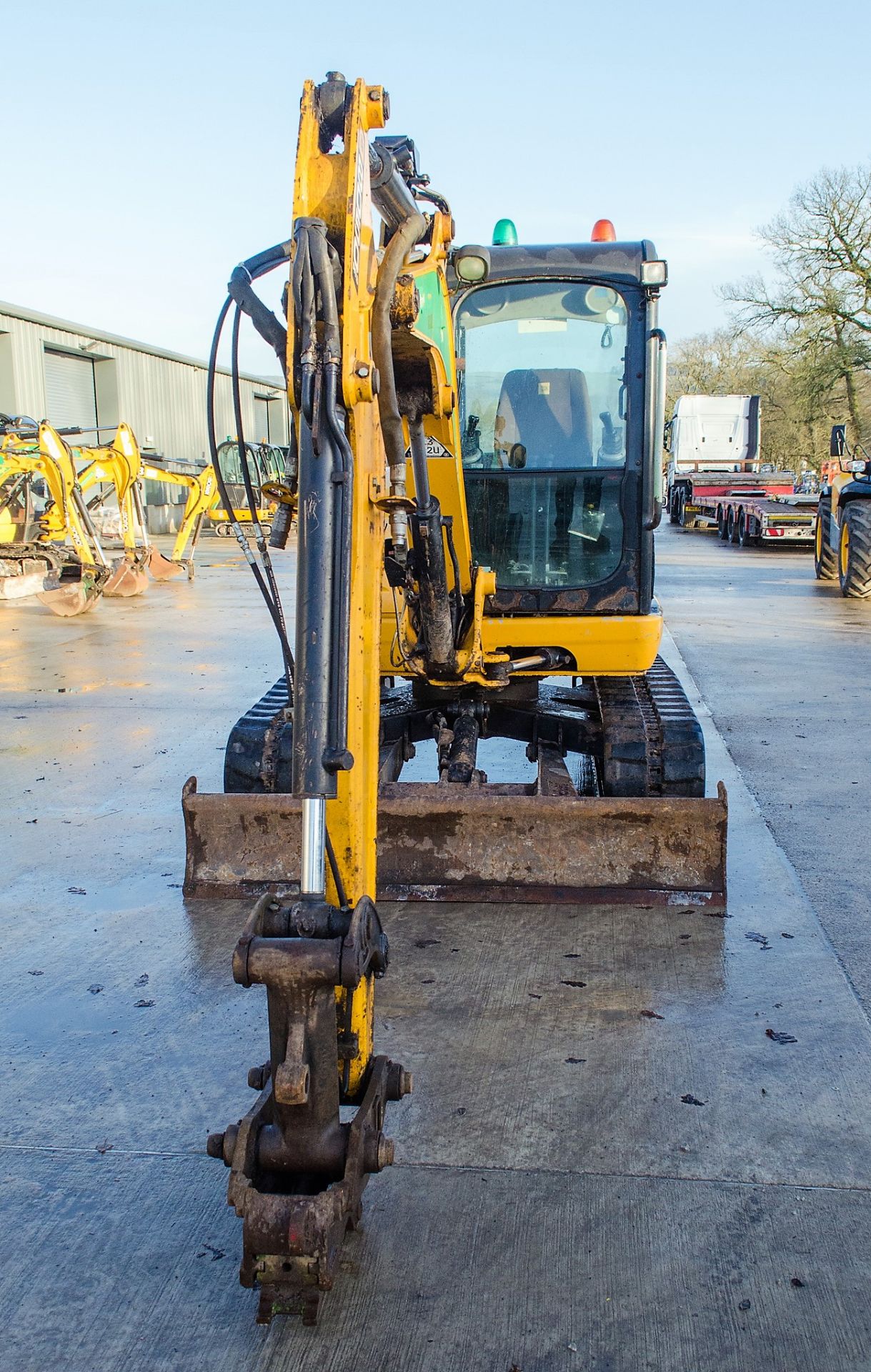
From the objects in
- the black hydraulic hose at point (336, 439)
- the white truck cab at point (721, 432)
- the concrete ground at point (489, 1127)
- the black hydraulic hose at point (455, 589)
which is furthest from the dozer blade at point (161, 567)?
the white truck cab at point (721, 432)

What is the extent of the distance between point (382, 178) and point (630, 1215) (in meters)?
2.80

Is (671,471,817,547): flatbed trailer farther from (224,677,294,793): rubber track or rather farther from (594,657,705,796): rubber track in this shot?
(224,677,294,793): rubber track

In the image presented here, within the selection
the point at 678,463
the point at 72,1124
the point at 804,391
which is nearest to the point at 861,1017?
the point at 72,1124

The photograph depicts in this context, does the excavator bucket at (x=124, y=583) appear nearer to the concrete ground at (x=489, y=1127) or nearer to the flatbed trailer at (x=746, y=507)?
the concrete ground at (x=489, y=1127)

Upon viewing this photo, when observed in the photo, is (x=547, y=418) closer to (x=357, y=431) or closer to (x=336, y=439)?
(x=357, y=431)

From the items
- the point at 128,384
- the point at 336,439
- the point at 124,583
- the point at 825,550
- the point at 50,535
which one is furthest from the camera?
the point at 128,384

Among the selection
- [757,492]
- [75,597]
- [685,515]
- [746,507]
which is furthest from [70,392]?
[75,597]

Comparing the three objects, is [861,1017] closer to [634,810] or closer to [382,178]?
[634,810]

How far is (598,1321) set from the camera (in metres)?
2.47

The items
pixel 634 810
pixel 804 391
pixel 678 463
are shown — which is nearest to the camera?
pixel 634 810

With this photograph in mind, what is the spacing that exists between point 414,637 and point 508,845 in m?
0.94

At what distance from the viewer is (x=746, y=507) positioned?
995 inches

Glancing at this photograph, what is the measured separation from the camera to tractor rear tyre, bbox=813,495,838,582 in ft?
59.8

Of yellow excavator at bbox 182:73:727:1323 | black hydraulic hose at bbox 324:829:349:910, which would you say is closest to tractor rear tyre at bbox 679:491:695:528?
yellow excavator at bbox 182:73:727:1323
